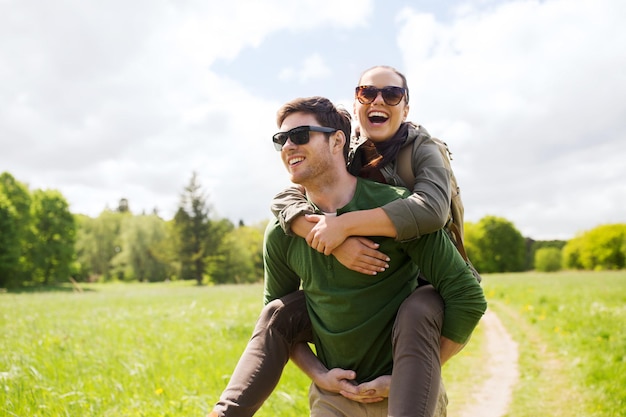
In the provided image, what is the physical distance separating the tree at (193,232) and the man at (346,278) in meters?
62.8

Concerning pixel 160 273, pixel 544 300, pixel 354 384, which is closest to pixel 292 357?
pixel 354 384

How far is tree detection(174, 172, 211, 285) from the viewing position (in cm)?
6550

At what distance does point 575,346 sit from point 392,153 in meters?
8.99

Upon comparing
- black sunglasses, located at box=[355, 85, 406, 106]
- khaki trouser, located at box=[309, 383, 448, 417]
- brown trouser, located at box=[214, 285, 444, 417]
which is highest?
black sunglasses, located at box=[355, 85, 406, 106]

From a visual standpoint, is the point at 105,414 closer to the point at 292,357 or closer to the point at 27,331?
the point at 292,357

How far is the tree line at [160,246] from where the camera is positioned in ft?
191

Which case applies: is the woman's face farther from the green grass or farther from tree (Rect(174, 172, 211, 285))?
tree (Rect(174, 172, 211, 285))

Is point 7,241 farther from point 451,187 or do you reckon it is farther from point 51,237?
point 451,187

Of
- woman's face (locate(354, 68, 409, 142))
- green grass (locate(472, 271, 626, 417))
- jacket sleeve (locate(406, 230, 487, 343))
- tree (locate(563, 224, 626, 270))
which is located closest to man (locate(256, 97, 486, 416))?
jacket sleeve (locate(406, 230, 487, 343))

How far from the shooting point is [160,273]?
80.6 metres

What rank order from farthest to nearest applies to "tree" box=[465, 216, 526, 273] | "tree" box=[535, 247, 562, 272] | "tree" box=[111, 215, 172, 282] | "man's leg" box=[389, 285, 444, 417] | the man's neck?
"tree" box=[535, 247, 562, 272]
"tree" box=[465, 216, 526, 273]
"tree" box=[111, 215, 172, 282]
the man's neck
"man's leg" box=[389, 285, 444, 417]

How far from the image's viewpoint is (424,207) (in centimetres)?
287

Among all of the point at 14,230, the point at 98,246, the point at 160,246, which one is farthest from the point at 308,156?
the point at 98,246

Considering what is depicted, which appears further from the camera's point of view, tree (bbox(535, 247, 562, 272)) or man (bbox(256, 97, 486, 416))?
tree (bbox(535, 247, 562, 272))
